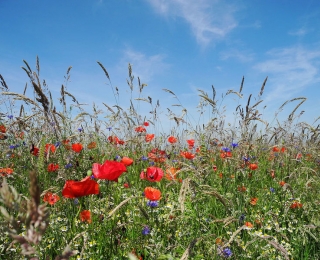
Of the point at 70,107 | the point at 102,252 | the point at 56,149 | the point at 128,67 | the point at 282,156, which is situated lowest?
the point at 102,252

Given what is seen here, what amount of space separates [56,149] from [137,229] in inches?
55.7

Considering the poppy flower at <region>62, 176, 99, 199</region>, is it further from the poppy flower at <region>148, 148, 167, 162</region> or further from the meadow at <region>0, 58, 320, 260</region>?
the poppy flower at <region>148, 148, 167, 162</region>

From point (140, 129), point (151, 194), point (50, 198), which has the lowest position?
point (50, 198)

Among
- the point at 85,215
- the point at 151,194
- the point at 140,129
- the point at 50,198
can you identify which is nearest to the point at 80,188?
the point at 85,215

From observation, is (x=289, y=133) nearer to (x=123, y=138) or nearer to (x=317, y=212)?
(x=317, y=212)

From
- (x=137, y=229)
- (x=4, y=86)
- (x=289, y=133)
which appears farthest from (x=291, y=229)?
(x=4, y=86)

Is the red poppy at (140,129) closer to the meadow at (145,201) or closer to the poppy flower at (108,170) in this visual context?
the meadow at (145,201)

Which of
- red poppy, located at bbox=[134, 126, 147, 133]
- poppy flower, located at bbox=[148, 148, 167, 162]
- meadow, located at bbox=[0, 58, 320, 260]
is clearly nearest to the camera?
meadow, located at bbox=[0, 58, 320, 260]

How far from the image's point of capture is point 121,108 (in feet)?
15.3

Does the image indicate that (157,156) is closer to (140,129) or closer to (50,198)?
(140,129)

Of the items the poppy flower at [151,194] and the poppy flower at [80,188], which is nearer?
the poppy flower at [80,188]

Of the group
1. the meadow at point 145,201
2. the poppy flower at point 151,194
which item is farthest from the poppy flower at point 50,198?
the poppy flower at point 151,194

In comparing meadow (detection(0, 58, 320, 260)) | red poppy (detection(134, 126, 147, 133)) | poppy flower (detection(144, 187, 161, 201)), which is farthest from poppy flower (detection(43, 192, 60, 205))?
red poppy (detection(134, 126, 147, 133))

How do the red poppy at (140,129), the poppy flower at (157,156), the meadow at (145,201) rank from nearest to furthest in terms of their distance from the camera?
the meadow at (145,201)
the poppy flower at (157,156)
the red poppy at (140,129)
